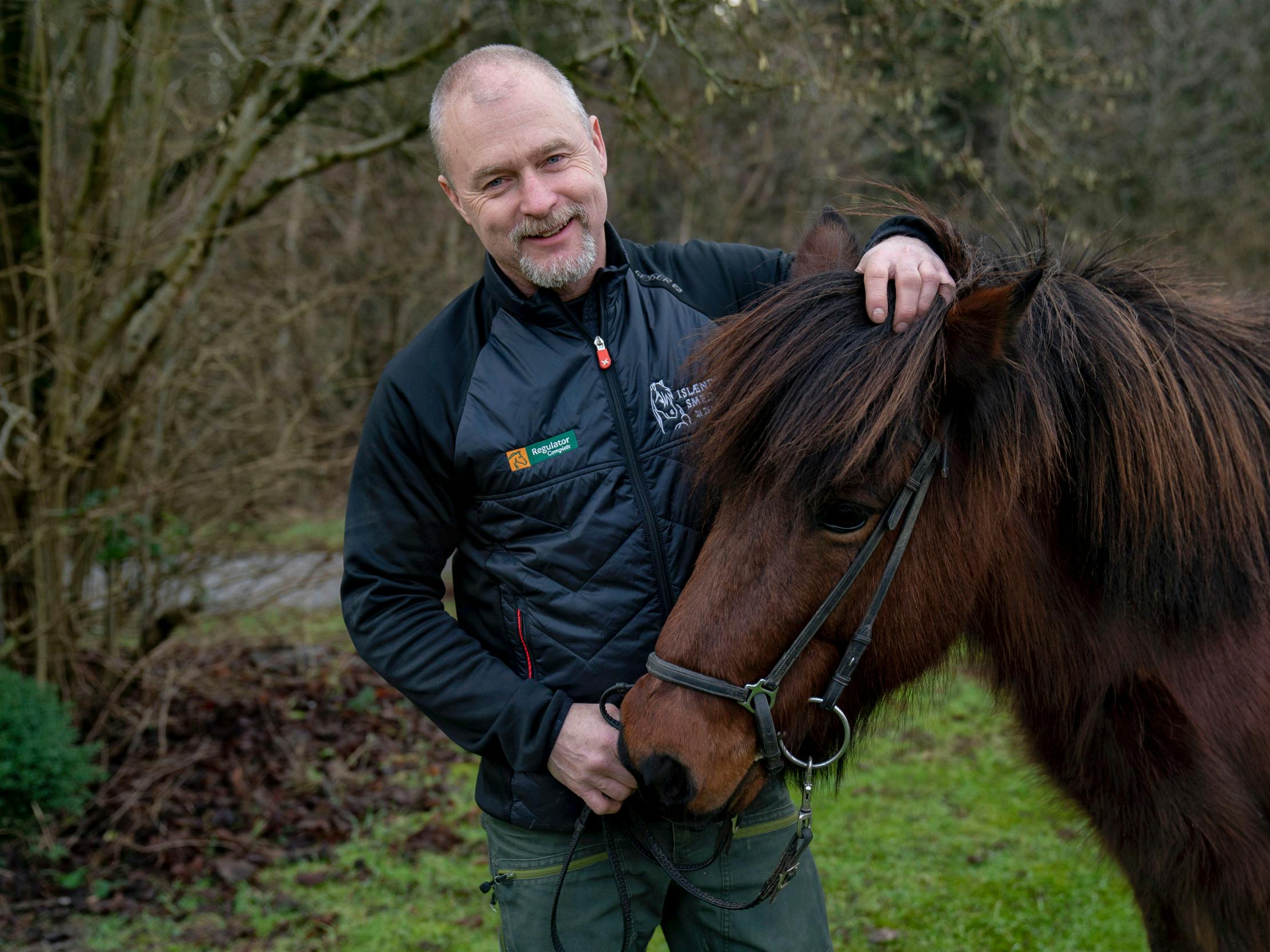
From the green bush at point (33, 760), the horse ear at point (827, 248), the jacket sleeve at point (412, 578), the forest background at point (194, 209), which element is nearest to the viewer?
the jacket sleeve at point (412, 578)

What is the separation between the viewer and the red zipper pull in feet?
6.80

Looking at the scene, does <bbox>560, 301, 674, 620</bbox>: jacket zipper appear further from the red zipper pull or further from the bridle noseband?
the bridle noseband

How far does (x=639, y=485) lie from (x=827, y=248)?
0.73 metres

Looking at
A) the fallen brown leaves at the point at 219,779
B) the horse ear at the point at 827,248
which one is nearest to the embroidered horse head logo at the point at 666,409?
the horse ear at the point at 827,248

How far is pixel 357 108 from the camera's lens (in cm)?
825

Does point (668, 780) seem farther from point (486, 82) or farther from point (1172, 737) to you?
point (486, 82)

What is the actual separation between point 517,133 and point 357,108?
23.1 feet

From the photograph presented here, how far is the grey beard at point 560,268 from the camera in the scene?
81.2 inches

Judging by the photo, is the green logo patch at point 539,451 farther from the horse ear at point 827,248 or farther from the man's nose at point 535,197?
the horse ear at point 827,248

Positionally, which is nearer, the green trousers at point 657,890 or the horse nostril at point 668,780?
the horse nostril at point 668,780

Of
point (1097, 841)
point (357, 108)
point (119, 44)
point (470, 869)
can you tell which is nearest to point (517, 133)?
point (1097, 841)

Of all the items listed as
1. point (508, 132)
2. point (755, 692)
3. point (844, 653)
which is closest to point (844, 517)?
point (844, 653)

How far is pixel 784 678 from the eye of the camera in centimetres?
182

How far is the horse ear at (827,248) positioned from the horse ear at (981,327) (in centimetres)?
40
